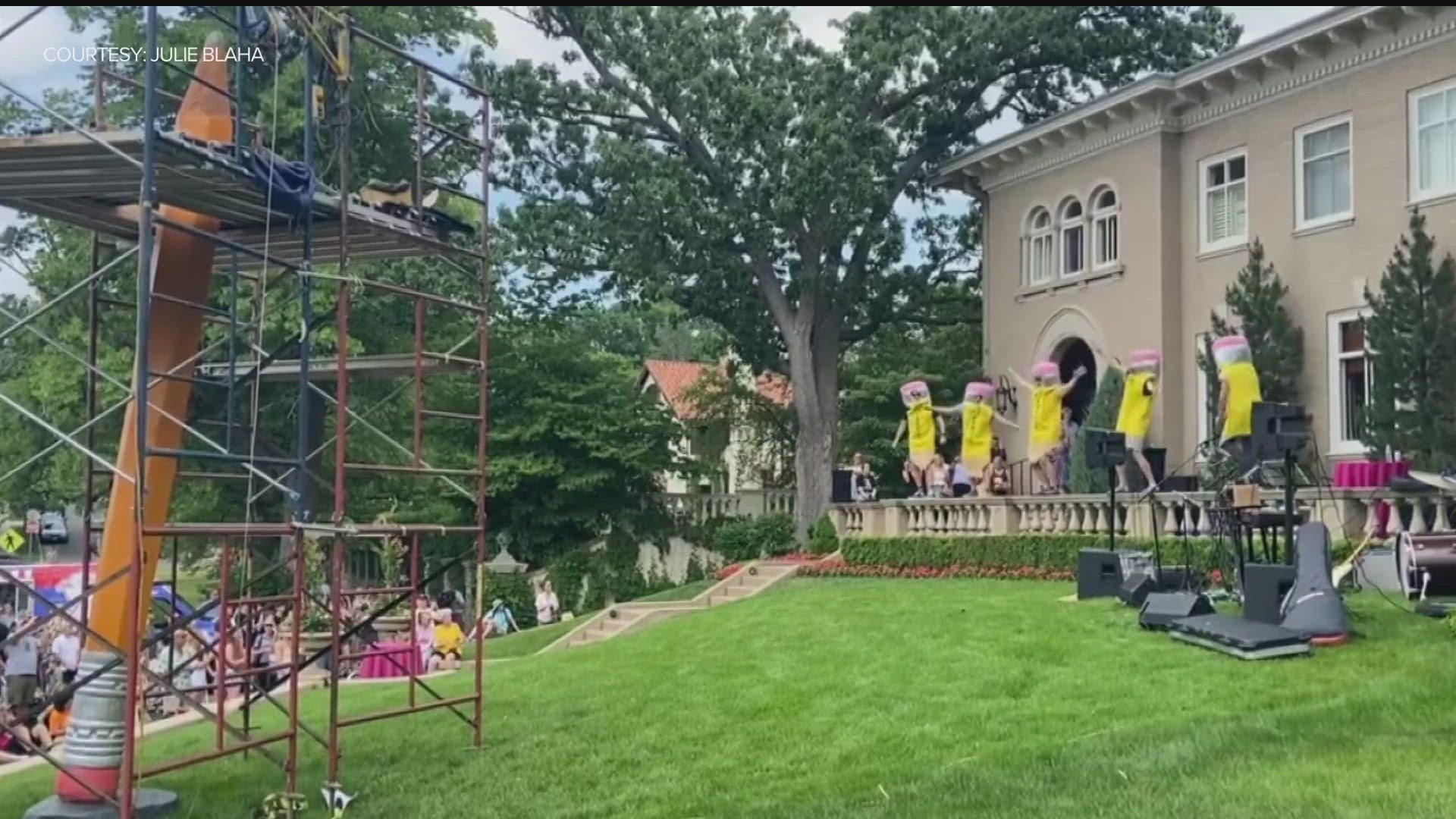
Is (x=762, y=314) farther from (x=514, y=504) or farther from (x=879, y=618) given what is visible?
(x=879, y=618)

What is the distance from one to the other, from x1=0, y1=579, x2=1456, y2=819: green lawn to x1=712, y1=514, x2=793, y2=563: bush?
1603 cm

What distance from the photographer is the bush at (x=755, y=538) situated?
30766mm

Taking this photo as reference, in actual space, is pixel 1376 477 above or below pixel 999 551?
above

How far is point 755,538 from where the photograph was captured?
31156 mm

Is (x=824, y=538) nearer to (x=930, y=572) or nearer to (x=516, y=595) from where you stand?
(x=930, y=572)

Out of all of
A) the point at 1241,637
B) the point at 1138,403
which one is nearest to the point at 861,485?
the point at 1138,403

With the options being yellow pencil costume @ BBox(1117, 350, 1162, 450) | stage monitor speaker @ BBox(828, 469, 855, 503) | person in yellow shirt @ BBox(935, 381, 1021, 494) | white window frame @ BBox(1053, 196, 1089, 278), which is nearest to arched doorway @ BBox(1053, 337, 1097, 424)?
white window frame @ BBox(1053, 196, 1089, 278)

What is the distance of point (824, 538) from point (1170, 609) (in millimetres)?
13975

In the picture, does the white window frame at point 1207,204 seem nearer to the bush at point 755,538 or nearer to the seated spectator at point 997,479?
the seated spectator at point 997,479

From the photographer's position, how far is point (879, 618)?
1570 centimetres

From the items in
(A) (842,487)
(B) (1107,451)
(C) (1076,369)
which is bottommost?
(A) (842,487)

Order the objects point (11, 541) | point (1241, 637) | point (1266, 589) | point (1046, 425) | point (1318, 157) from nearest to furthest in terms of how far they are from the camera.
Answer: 1. point (1241, 637)
2. point (1266, 589)
3. point (1318, 157)
4. point (1046, 425)
5. point (11, 541)

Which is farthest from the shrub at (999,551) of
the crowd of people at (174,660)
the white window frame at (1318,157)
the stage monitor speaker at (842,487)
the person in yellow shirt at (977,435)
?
the crowd of people at (174,660)

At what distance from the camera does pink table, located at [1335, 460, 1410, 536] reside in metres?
15.5
